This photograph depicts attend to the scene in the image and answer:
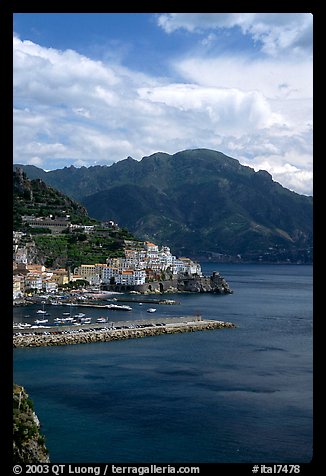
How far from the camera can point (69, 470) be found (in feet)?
1.87

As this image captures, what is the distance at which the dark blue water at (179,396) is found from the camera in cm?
423

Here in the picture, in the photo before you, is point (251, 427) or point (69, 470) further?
point (251, 427)

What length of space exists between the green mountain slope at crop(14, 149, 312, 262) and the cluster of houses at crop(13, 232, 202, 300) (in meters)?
17.3

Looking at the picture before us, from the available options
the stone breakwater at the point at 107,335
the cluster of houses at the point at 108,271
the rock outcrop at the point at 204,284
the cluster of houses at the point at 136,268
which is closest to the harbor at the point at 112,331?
the stone breakwater at the point at 107,335

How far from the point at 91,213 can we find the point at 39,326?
34489 mm

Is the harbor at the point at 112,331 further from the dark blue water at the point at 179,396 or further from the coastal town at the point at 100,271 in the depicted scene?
the coastal town at the point at 100,271

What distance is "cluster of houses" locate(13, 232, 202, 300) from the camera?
14.4 meters

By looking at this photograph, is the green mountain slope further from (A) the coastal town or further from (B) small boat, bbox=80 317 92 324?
(B) small boat, bbox=80 317 92 324

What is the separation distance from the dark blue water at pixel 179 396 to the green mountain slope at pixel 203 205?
28.1 meters

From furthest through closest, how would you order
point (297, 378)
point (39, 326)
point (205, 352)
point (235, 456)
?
point (39, 326), point (205, 352), point (297, 378), point (235, 456)

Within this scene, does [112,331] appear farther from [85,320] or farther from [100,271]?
[100,271]

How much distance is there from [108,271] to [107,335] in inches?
301
